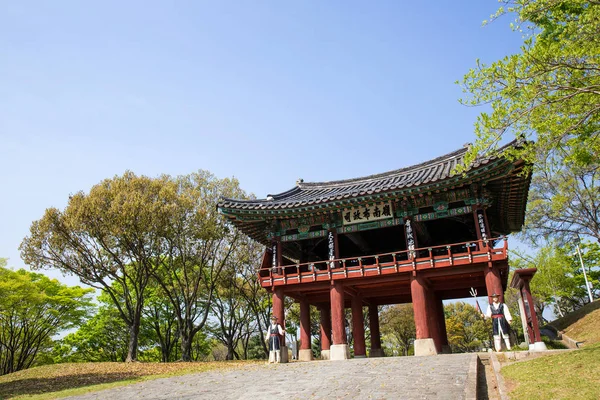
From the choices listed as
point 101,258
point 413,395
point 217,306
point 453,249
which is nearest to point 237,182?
point 101,258

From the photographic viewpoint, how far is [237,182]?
100 feet

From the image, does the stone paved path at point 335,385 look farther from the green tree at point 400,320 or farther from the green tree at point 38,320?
the green tree at point 400,320

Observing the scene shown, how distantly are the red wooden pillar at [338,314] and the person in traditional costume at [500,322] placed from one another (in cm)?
621

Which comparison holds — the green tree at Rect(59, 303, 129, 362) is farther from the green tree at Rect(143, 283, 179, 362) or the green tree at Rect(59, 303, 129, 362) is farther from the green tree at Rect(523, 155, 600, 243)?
the green tree at Rect(523, 155, 600, 243)

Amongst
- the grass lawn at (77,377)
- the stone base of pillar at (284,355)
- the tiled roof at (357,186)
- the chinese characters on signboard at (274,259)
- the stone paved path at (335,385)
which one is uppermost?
the tiled roof at (357,186)

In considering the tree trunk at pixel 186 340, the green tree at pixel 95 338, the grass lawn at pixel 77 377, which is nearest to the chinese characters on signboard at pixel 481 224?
the grass lawn at pixel 77 377

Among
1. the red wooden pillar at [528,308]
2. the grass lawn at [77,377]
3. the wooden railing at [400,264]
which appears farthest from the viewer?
the wooden railing at [400,264]

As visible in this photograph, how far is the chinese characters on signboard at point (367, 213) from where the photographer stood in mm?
20344

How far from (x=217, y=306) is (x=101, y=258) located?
45.7 ft

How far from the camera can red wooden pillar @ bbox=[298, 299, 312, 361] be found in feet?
68.4

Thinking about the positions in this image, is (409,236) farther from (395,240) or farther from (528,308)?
(528,308)

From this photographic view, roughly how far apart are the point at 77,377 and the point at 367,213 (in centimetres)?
1545

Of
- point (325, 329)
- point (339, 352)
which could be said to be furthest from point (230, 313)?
point (339, 352)

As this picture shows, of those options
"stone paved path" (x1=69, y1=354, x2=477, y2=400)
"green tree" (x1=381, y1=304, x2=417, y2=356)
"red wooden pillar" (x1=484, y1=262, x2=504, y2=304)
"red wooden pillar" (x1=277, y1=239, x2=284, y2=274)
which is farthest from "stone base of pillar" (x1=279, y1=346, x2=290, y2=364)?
"green tree" (x1=381, y1=304, x2=417, y2=356)
